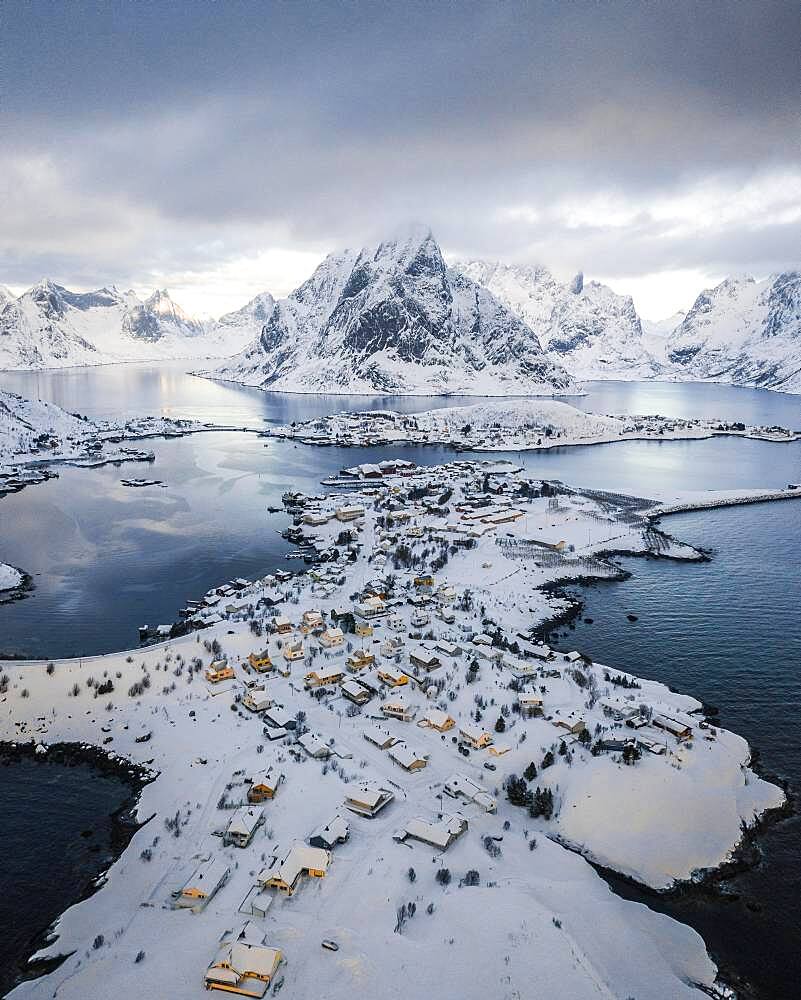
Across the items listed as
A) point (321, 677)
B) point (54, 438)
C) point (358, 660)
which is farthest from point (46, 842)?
point (54, 438)

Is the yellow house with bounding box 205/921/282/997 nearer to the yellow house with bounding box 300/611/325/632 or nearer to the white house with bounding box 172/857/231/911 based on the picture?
the white house with bounding box 172/857/231/911

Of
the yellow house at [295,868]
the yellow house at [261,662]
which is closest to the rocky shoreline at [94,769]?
the yellow house at [295,868]

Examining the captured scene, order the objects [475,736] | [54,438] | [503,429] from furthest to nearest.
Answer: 1. [503,429]
2. [54,438]
3. [475,736]

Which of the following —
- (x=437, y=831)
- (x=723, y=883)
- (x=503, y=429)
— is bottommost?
(x=723, y=883)

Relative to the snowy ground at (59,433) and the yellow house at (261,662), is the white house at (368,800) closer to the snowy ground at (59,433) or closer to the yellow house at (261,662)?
the yellow house at (261,662)

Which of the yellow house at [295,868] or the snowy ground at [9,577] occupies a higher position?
the yellow house at [295,868]

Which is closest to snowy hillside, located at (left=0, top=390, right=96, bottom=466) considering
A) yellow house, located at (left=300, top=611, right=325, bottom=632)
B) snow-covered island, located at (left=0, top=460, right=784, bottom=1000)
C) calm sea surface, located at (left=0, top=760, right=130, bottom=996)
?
yellow house, located at (left=300, top=611, right=325, bottom=632)

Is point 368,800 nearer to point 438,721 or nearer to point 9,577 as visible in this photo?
point 438,721
